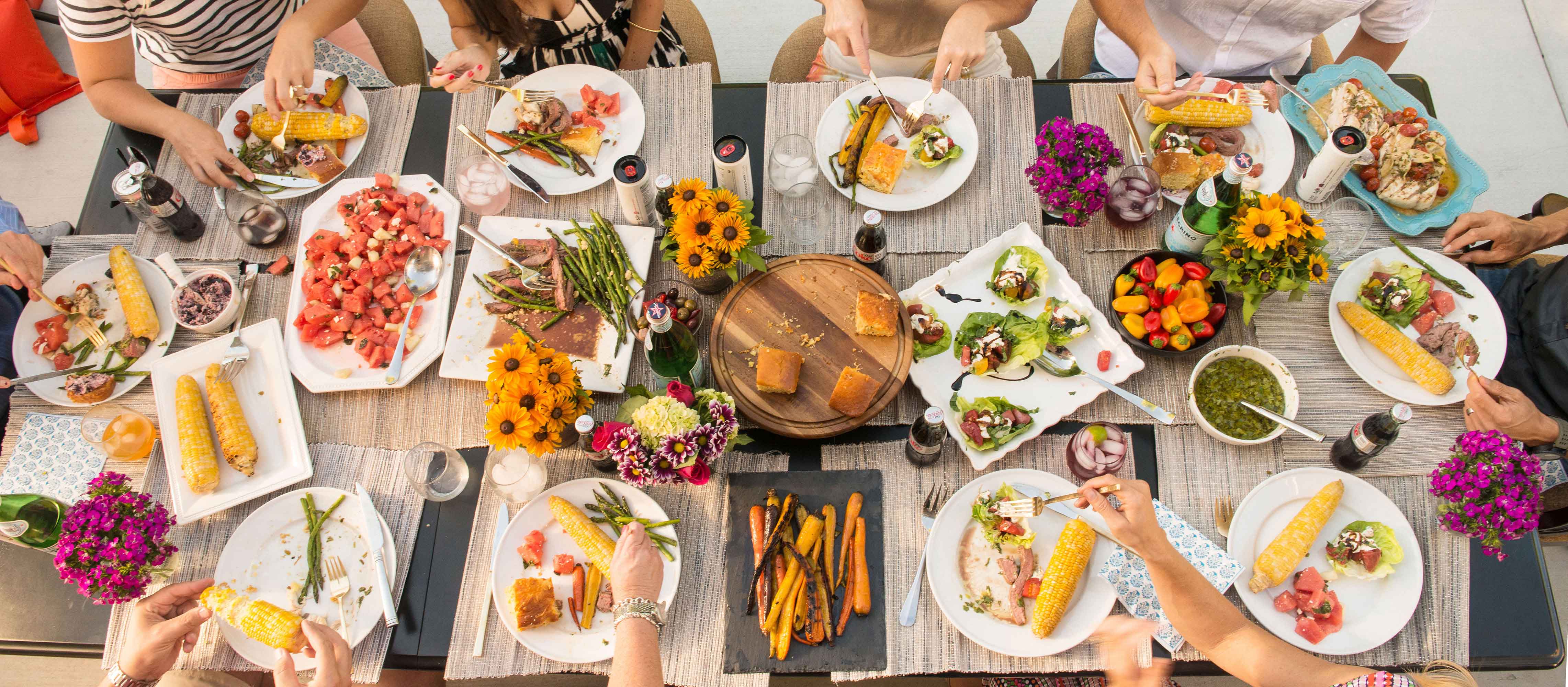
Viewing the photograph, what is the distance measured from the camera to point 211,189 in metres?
2.69

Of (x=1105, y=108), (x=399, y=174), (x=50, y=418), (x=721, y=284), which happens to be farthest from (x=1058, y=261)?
(x=50, y=418)

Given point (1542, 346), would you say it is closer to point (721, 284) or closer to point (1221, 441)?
point (1221, 441)

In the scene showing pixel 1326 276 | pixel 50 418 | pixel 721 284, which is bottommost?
pixel 50 418

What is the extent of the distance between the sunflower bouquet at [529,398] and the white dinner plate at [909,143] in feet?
3.48

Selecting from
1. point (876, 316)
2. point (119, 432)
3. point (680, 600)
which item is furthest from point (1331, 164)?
point (119, 432)

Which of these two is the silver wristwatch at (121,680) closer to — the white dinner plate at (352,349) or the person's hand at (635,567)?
the white dinner plate at (352,349)

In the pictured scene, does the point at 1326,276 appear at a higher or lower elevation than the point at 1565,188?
higher

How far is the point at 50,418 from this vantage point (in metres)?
2.31

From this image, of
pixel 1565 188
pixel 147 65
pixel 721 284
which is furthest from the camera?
pixel 147 65

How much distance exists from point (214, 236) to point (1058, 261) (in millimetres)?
2965

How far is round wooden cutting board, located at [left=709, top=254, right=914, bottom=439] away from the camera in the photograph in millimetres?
2148

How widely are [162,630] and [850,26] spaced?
2812 millimetres

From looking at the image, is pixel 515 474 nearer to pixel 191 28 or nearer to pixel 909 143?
pixel 909 143

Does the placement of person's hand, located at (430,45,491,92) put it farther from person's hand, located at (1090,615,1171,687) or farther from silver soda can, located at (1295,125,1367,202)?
silver soda can, located at (1295,125,1367,202)
